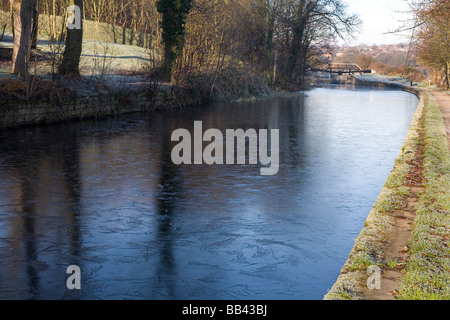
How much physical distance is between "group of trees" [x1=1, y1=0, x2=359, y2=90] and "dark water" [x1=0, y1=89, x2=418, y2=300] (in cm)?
669

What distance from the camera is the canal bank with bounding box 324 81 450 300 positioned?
489cm

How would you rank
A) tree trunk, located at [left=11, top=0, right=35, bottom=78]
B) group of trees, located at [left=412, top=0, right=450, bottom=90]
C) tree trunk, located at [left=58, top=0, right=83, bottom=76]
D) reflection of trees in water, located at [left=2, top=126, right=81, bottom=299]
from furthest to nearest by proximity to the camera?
tree trunk, located at [left=58, top=0, right=83, bottom=76]
tree trunk, located at [left=11, top=0, right=35, bottom=78]
group of trees, located at [left=412, top=0, right=450, bottom=90]
reflection of trees in water, located at [left=2, top=126, right=81, bottom=299]

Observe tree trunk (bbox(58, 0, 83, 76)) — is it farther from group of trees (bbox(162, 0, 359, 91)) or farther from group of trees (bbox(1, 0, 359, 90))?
group of trees (bbox(162, 0, 359, 91))

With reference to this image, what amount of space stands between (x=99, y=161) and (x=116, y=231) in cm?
532

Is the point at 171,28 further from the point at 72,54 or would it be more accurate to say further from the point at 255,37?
the point at 255,37

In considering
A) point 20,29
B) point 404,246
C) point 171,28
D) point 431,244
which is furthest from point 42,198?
point 171,28

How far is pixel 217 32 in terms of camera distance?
31.4 m

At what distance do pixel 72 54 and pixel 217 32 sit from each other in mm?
11616

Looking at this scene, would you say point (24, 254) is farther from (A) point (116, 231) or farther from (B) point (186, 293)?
(B) point (186, 293)

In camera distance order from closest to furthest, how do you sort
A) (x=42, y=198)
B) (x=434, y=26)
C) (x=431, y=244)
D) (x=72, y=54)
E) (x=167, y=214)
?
(x=431, y=244)
(x=167, y=214)
(x=42, y=198)
(x=72, y=54)
(x=434, y=26)

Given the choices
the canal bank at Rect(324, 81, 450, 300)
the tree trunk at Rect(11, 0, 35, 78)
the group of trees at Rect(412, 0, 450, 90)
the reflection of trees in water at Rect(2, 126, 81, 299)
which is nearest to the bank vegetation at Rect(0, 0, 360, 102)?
the tree trunk at Rect(11, 0, 35, 78)

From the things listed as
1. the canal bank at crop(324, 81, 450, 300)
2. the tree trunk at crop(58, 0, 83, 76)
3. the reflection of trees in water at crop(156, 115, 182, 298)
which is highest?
the tree trunk at crop(58, 0, 83, 76)
